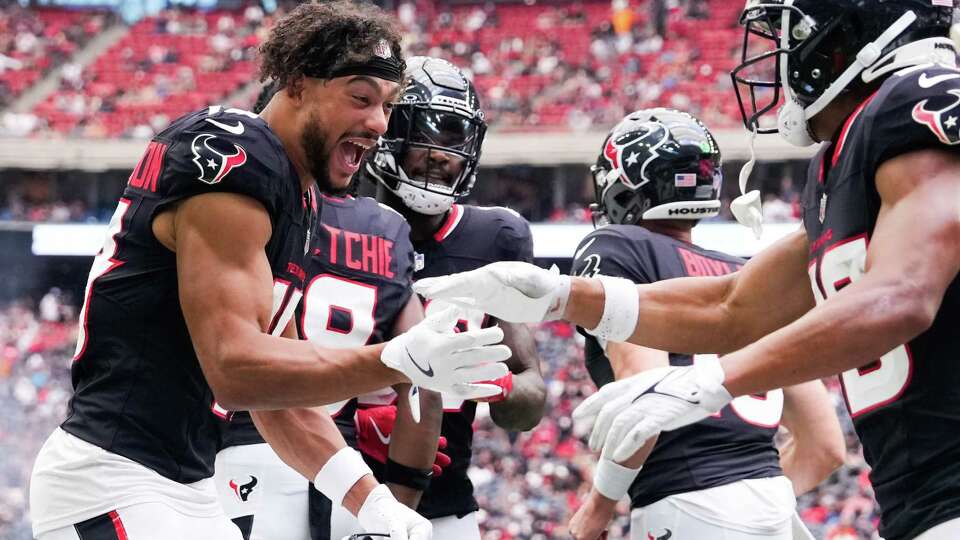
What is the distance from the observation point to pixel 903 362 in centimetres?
266

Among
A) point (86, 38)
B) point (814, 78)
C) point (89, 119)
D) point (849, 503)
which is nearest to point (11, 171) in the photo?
point (89, 119)

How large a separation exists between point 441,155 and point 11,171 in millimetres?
18335

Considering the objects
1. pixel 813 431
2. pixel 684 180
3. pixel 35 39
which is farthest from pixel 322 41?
pixel 35 39

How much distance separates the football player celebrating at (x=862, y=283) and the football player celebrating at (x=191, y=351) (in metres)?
0.34

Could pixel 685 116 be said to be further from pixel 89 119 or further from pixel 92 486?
pixel 89 119

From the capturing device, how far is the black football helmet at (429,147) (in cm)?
447

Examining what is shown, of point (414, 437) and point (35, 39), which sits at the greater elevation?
point (414, 437)

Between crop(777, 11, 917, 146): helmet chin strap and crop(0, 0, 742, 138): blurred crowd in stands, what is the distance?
Result: 16972 millimetres

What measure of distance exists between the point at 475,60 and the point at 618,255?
1959 cm

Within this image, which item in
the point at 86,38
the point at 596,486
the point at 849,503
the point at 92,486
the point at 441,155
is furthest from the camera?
the point at 86,38

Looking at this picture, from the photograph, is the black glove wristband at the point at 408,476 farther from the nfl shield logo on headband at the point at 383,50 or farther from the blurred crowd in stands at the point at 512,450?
the blurred crowd in stands at the point at 512,450

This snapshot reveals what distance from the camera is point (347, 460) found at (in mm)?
3521

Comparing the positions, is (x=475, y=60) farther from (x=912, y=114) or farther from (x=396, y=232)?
(x=912, y=114)

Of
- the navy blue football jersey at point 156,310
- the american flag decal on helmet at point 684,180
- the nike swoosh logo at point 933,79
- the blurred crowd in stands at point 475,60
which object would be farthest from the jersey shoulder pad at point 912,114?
the blurred crowd in stands at point 475,60
